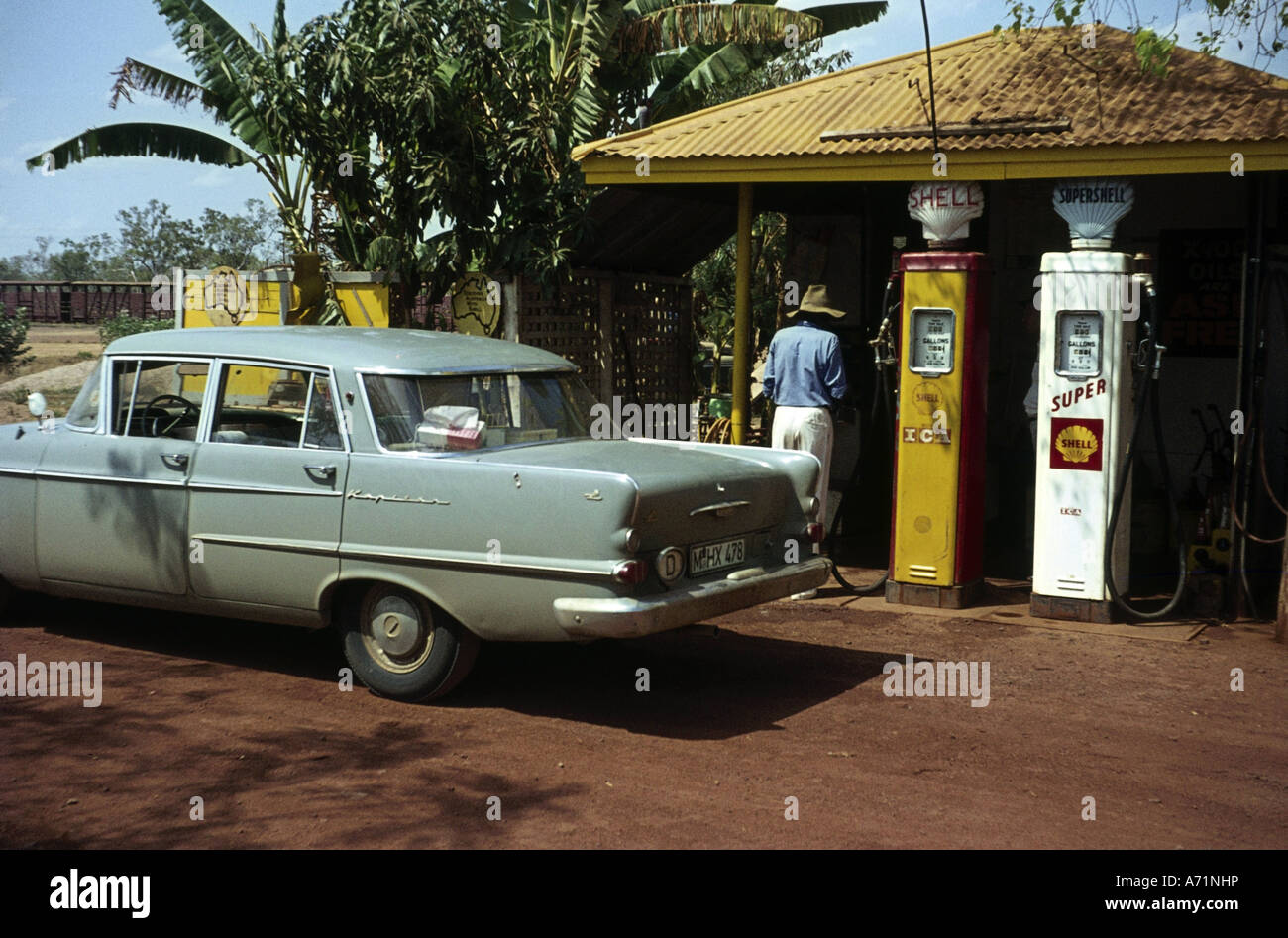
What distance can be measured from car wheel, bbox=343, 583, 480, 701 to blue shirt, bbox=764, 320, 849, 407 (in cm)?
396

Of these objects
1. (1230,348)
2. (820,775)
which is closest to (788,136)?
(1230,348)

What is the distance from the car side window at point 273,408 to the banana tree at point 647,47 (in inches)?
293

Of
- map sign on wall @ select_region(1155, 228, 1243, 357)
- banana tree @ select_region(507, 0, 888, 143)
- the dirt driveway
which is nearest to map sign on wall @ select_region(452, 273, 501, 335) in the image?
banana tree @ select_region(507, 0, 888, 143)

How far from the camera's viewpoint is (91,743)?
19.7 ft

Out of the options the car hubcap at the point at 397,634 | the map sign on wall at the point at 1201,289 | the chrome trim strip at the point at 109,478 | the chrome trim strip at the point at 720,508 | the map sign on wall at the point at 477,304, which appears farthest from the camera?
the map sign on wall at the point at 477,304

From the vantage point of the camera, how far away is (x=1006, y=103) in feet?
32.0

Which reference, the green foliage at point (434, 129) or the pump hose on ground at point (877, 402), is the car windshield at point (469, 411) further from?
the green foliage at point (434, 129)

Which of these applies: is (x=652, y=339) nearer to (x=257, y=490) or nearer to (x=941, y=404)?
(x=941, y=404)

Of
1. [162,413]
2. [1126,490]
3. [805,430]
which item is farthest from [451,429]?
[1126,490]

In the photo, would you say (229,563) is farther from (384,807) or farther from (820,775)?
(820,775)

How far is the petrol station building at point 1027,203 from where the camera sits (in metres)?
9.04

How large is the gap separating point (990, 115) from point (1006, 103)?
0.31m

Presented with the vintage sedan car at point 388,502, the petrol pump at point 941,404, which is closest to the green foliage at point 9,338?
the vintage sedan car at point 388,502

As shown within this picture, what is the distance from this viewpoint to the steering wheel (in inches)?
296
